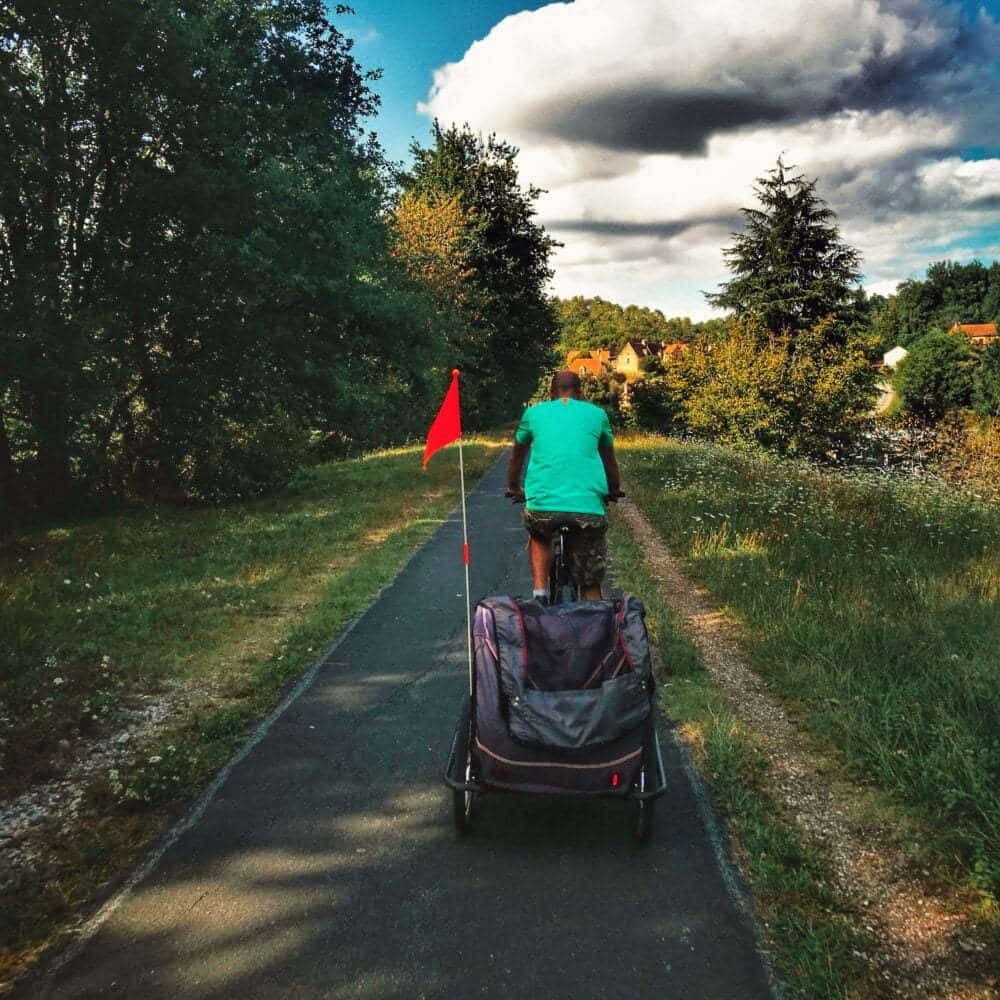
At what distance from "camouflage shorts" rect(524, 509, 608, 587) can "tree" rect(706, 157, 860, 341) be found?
31.8 metres

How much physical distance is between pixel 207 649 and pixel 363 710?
218 centimetres

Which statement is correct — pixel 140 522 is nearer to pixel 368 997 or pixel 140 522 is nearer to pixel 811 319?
pixel 368 997

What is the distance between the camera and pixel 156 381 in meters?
12.5

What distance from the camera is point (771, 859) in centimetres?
337

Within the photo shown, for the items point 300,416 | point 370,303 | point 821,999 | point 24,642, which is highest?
point 370,303

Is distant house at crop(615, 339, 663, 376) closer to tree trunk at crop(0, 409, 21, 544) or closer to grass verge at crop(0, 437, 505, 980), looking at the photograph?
grass verge at crop(0, 437, 505, 980)

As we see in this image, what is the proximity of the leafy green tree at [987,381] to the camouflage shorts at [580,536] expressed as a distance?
49828 mm

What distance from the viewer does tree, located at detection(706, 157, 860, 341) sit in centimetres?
3319

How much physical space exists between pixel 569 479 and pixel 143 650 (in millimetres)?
4439

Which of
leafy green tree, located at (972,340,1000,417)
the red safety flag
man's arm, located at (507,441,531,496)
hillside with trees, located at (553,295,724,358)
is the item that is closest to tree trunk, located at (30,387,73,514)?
the red safety flag

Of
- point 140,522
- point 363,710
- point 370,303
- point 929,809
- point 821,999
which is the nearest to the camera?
point 821,999

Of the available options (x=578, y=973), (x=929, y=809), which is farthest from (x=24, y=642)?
(x=929, y=809)

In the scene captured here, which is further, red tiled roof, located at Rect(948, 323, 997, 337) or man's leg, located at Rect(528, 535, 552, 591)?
red tiled roof, located at Rect(948, 323, 997, 337)

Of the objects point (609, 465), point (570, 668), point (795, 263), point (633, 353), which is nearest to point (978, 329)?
point (633, 353)
